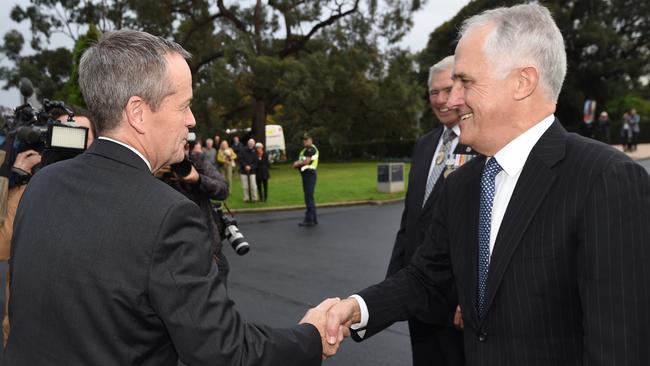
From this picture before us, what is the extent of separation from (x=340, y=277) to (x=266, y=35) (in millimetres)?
26601

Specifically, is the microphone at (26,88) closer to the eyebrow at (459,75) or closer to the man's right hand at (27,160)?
the man's right hand at (27,160)

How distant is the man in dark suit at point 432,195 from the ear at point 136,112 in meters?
1.91

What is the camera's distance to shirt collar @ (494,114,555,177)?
1.85 metres

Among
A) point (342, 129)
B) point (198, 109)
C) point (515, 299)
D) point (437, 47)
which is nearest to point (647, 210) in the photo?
point (515, 299)

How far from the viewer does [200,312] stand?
1555mm

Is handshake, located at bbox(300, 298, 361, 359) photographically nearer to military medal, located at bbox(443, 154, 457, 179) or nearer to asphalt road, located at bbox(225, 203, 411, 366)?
military medal, located at bbox(443, 154, 457, 179)

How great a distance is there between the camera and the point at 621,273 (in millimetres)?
1507

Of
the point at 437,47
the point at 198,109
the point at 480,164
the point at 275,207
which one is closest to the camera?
the point at 480,164

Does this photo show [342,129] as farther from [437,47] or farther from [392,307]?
[392,307]

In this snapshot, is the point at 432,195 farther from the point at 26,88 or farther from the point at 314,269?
the point at 314,269

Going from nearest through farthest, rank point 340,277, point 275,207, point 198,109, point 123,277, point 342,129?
1. point 123,277
2. point 340,277
3. point 275,207
4. point 198,109
5. point 342,129

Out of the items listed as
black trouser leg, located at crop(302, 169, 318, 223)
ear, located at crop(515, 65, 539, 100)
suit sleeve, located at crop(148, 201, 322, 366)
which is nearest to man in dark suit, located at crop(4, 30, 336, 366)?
suit sleeve, located at crop(148, 201, 322, 366)

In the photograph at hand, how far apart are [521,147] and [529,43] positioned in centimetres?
35

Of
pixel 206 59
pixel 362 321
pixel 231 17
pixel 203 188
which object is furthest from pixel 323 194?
pixel 231 17
